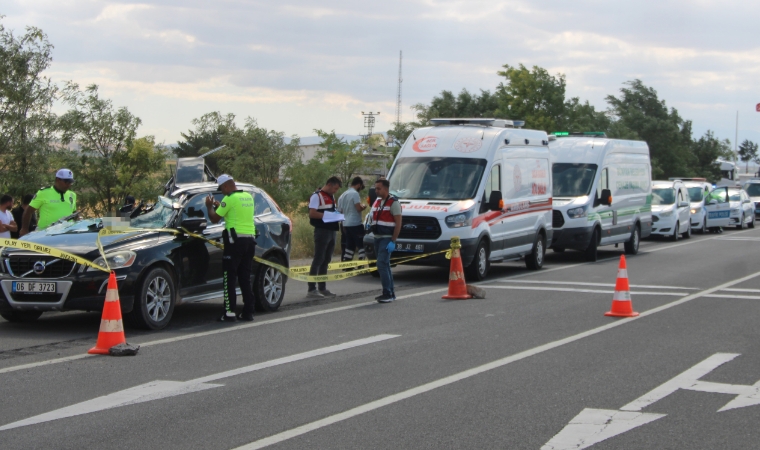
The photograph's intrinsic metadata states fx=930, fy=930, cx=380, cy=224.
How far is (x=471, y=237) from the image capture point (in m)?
16.3

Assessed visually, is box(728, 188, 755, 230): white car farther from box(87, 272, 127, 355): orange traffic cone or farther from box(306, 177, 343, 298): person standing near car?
box(87, 272, 127, 355): orange traffic cone

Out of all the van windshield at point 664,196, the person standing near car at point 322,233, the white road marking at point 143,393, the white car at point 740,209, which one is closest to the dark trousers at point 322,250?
the person standing near car at point 322,233

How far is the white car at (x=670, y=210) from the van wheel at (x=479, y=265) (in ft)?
47.1

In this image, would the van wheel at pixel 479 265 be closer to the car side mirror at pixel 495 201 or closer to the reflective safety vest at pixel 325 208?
the car side mirror at pixel 495 201

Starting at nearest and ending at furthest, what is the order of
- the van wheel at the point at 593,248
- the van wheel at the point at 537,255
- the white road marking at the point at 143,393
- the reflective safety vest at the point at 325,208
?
the white road marking at the point at 143,393, the reflective safety vest at the point at 325,208, the van wheel at the point at 537,255, the van wheel at the point at 593,248

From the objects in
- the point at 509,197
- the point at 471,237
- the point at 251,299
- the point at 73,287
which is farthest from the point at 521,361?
the point at 509,197

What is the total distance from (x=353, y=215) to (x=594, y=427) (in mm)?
11491

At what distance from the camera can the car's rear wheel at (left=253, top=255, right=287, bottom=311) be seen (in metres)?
12.2

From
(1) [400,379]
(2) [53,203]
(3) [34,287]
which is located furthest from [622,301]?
(2) [53,203]

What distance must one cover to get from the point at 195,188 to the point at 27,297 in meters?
2.85

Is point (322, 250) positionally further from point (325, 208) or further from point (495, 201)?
point (495, 201)

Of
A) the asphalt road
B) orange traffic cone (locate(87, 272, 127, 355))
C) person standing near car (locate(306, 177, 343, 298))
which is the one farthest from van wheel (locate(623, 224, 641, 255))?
orange traffic cone (locate(87, 272, 127, 355))

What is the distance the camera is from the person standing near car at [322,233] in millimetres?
14211

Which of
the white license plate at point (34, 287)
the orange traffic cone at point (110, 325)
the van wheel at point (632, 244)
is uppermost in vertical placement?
the white license plate at point (34, 287)
